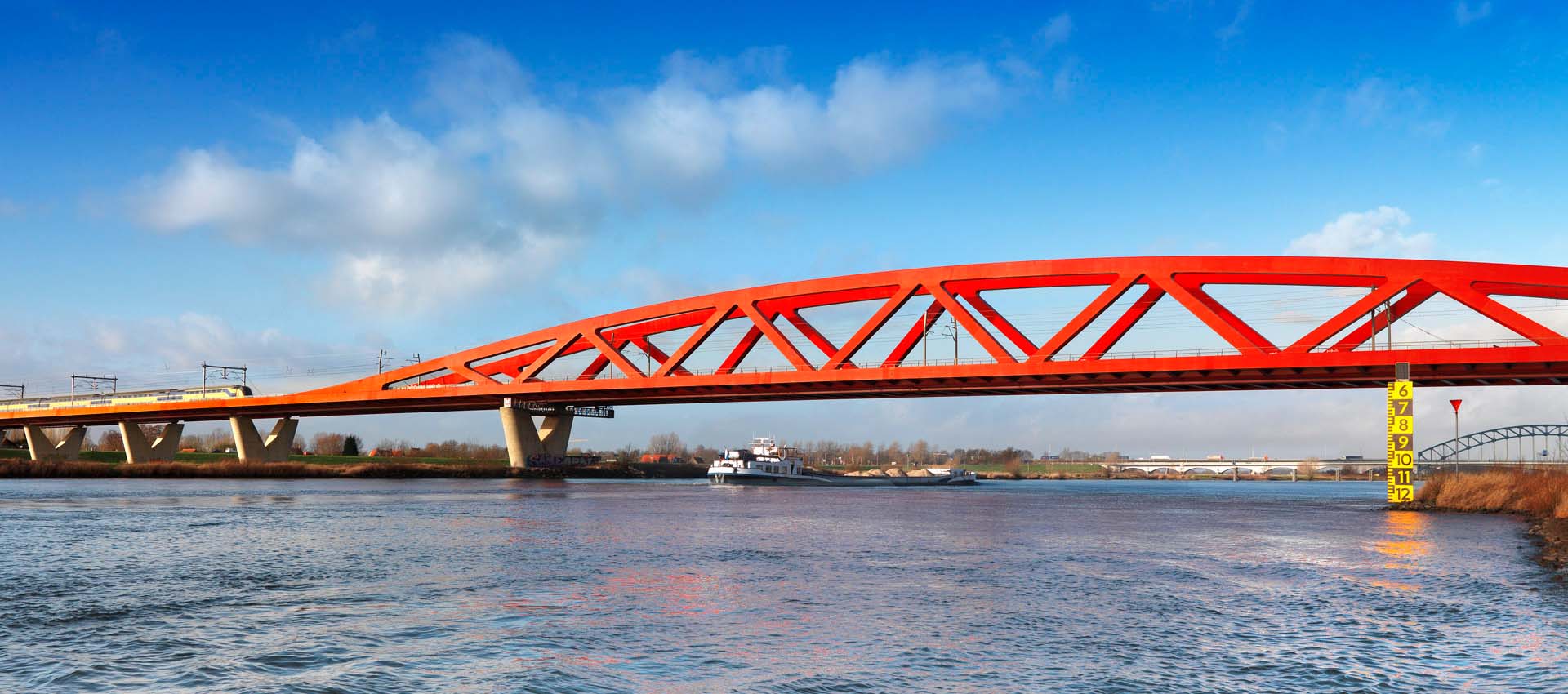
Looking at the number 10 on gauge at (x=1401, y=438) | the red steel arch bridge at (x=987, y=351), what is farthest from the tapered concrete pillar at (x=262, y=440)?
the number 10 on gauge at (x=1401, y=438)

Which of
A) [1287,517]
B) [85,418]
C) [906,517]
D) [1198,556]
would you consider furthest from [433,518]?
[85,418]

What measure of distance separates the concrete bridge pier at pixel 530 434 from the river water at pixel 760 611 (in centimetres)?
5665

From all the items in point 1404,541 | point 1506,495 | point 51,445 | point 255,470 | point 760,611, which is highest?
point 760,611

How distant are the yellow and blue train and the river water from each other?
8092cm

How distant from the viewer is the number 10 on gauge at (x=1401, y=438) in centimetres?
4166

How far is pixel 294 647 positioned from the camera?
11.3m

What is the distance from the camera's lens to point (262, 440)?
10206 cm

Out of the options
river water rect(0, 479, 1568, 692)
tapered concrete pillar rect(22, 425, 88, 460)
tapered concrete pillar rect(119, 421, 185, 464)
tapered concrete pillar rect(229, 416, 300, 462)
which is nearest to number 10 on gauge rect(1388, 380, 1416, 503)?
river water rect(0, 479, 1568, 692)

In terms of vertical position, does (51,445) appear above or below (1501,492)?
below

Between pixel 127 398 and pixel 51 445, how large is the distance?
1399cm

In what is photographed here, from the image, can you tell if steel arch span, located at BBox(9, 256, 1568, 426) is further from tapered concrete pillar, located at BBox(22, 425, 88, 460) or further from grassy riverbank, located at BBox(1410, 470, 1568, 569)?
tapered concrete pillar, located at BBox(22, 425, 88, 460)

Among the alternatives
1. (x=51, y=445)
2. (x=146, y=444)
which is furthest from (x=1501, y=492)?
(x=51, y=445)

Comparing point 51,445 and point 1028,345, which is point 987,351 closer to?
point 1028,345

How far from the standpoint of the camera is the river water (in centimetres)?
1025
